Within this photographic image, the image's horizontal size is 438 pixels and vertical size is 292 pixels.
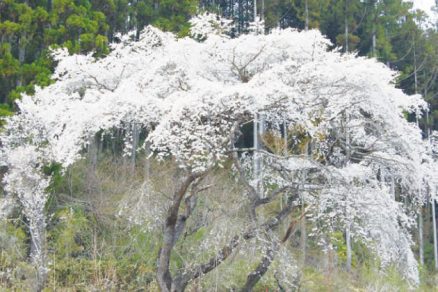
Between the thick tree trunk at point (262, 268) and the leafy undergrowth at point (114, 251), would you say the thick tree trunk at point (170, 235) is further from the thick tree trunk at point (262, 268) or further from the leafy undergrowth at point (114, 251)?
the thick tree trunk at point (262, 268)

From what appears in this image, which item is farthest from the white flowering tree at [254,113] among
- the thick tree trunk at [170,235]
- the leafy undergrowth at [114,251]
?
the leafy undergrowth at [114,251]

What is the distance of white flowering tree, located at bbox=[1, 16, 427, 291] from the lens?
524cm

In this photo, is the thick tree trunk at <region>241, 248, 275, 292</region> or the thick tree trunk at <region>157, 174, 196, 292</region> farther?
the thick tree trunk at <region>241, 248, 275, 292</region>

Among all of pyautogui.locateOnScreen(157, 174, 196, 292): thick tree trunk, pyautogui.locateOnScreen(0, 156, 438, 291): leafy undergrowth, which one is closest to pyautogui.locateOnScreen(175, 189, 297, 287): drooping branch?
pyautogui.locateOnScreen(157, 174, 196, 292): thick tree trunk

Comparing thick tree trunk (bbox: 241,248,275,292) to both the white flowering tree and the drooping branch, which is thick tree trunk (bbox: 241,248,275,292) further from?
the drooping branch

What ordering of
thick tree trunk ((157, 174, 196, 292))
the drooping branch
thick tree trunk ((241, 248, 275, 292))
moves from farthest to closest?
thick tree trunk ((241, 248, 275, 292)), the drooping branch, thick tree trunk ((157, 174, 196, 292))

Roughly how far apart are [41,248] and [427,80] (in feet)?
47.7

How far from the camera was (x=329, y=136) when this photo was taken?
6.96m

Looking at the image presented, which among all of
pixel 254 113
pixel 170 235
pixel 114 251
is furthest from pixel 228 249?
pixel 114 251

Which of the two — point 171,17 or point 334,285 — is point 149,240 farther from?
point 171,17

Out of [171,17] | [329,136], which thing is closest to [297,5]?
[171,17]

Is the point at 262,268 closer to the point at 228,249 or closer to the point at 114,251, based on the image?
the point at 228,249

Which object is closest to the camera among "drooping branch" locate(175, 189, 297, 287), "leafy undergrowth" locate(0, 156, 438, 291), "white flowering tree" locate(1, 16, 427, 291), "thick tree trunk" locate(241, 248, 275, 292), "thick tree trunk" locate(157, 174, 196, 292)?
"white flowering tree" locate(1, 16, 427, 291)

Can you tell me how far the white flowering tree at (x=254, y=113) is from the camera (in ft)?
17.2
